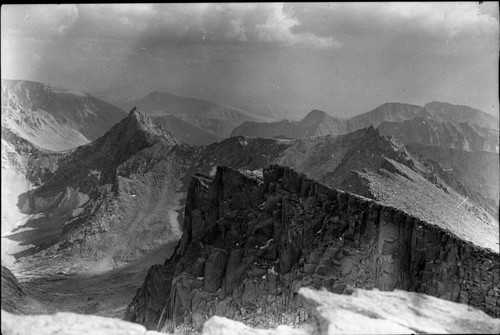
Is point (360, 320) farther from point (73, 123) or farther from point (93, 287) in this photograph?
point (73, 123)

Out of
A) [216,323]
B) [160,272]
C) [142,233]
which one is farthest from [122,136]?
[216,323]

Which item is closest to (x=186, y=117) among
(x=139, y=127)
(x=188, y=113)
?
(x=188, y=113)

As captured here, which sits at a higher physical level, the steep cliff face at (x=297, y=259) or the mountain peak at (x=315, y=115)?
the mountain peak at (x=315, y=115)

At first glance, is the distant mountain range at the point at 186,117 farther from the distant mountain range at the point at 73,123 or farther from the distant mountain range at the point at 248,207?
the distant mountain range at the point at 73,123

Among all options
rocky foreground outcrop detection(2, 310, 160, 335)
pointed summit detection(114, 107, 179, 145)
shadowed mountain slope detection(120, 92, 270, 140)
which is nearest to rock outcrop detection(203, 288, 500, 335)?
rocky foreground outcrop detection(2, 310, 160, 335)

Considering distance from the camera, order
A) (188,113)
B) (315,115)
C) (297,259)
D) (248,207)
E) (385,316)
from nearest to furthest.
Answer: (385,316), (297,259), (248,207), (315,115), (188,113)

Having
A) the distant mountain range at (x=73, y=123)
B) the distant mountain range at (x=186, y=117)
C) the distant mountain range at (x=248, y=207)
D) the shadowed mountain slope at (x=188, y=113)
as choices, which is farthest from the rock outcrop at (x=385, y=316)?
the distant mountain range at (x=73, y=123)
